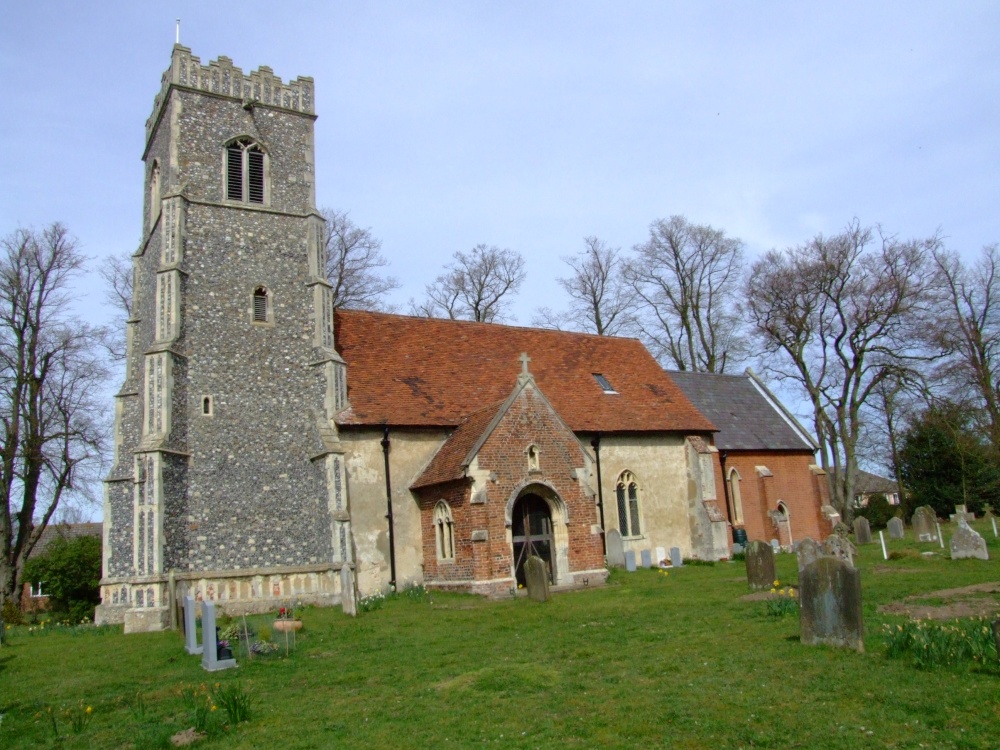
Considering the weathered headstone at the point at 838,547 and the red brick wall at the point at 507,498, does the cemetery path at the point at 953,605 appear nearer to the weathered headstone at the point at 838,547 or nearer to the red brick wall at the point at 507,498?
the weathered headstone at the point at 838,547

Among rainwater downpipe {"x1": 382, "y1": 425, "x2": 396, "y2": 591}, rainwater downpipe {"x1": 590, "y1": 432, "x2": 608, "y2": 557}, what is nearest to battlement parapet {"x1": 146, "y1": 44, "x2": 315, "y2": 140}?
rainwater downpipe {"x1": 382, "y1": 425, "x2": 396, "y2": 591}

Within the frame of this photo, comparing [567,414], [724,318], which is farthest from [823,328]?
[567,414]

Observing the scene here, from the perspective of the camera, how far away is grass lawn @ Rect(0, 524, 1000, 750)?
708cm

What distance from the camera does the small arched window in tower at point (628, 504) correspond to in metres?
23.7

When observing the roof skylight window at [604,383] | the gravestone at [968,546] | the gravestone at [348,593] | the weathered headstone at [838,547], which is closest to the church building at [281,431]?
the gravestone at [348,593]

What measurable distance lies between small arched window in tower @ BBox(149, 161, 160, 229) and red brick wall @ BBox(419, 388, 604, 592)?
407 inches

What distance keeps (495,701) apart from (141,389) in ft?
49.3

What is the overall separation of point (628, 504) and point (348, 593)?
32.6 feet

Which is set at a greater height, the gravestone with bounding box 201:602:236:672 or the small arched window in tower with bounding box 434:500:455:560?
the small arched window in tower with bounding box 434:500:455:560

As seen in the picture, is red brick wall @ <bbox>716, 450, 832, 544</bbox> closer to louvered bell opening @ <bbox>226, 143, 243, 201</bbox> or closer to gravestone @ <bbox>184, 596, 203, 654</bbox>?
louvered bell opening @ <bbox>226, 143, 243, 201</bbox>

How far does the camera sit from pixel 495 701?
8.49m

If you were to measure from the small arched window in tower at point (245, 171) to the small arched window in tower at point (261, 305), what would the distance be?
2.54 m

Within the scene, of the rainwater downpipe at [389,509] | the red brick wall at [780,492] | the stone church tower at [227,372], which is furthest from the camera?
the red brick wall at [780,492]

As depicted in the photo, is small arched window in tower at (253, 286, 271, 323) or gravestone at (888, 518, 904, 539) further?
gravestone at (888, 518, 904, 539)
